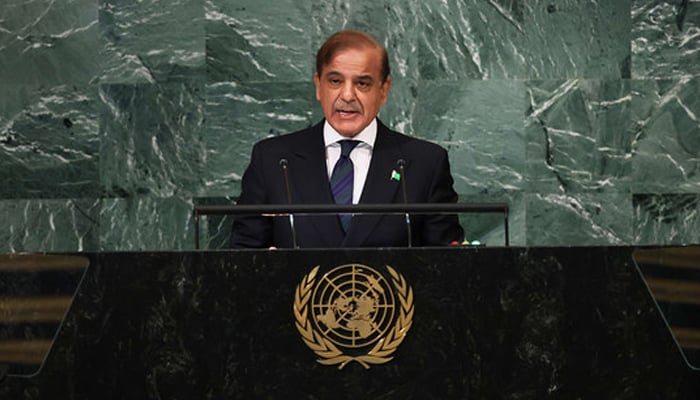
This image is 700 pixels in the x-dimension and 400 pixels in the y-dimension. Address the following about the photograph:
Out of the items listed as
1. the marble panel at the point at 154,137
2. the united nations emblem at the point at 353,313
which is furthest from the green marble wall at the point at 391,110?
the united nations emblem at the point at 353,313

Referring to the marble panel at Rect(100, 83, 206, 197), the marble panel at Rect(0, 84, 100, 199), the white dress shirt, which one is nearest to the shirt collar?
the white dress shirt

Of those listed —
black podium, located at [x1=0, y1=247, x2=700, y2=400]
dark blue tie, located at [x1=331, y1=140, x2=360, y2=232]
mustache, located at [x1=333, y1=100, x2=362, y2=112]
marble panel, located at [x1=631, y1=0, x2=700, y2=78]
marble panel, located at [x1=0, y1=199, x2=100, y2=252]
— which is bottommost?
black podium, located at [x1=0, y1=247, x2=700, y2=400]

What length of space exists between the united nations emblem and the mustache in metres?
1.11

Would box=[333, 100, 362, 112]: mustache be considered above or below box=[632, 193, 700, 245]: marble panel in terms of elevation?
above

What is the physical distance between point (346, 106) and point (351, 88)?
0.06m

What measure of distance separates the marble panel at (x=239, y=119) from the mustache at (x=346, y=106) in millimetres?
1412

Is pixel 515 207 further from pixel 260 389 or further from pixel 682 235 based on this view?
pixel 260 389

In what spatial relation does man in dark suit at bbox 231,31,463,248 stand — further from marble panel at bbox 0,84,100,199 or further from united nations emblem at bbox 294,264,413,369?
marble panel at bbox 0,84,100,199

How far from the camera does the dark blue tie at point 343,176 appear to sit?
Answer: 11.1 ft

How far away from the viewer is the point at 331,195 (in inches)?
132

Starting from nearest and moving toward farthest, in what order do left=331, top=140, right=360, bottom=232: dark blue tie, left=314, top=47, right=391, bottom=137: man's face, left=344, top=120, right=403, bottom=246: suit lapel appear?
left=344, top=120, right=403, bottom=246: suit lapel → left=331, top=140, right=360, bottom=232: dark blue tie → left=314, top=47, right=391, bottom=137: man's face

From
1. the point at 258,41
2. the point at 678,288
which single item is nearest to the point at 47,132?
the point at 258,41

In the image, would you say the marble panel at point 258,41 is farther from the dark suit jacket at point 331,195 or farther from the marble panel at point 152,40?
the dark suit jacket at point 331,195

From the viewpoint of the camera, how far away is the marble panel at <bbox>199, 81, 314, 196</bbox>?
193 inches
